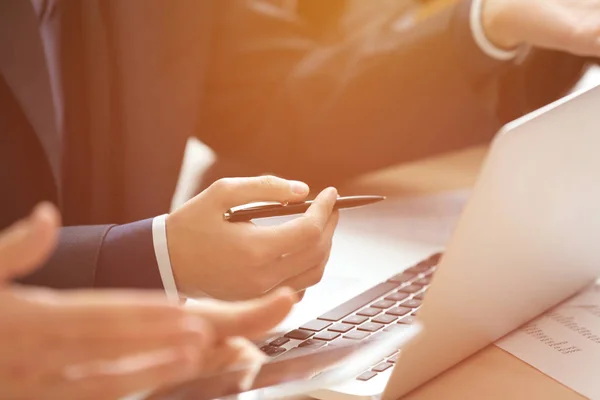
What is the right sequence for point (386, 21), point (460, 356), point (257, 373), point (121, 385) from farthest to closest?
point (386, 21) → point (460, 356) → point (257, 373) → point (121, 385)

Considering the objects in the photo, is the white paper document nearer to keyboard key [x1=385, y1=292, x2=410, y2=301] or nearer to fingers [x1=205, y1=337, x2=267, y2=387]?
keyboard key [x1=385, y1=292, x2=410, y2=301]

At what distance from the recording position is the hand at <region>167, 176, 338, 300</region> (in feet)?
2.04

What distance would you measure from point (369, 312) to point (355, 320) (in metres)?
0.02

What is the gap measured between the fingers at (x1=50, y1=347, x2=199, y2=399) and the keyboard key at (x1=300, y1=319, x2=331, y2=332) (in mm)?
293

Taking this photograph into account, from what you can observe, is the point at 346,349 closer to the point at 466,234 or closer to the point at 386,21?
the point at 466,234

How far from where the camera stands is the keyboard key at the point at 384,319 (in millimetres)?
632

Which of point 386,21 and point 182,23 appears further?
point 386,21

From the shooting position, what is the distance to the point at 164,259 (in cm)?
65

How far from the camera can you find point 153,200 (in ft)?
3.21

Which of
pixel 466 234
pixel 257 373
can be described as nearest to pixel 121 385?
pixel 257 373

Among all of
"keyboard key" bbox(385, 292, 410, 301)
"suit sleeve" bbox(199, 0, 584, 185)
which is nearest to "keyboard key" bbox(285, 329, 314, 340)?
"keyboard key" bbox(385, 292, 410, 301)

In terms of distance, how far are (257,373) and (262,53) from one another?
2.32ft

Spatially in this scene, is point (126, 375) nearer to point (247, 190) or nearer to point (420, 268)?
point (247, 190)

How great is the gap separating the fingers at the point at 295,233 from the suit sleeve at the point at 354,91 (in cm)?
40
